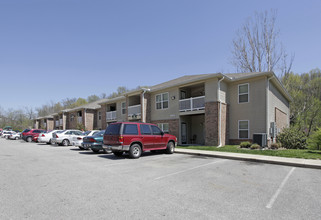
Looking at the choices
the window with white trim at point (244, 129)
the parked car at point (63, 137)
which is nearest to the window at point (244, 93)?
the window with white trim at point (244, 129)

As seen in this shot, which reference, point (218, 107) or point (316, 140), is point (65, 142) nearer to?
point (218, 107)

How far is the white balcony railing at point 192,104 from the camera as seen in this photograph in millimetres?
17312

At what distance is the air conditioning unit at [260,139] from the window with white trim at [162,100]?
28.8 feet

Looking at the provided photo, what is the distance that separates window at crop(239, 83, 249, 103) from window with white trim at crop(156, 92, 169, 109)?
269 inches

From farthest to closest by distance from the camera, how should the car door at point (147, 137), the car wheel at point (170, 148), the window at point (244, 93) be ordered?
the window at point (244, 93) < the car wheel at point (170, 148) < the car door at point (147, 137)

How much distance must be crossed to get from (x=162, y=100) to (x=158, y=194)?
1622 cm

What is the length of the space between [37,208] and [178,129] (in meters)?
15.5

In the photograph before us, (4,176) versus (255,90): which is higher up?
(255,90)

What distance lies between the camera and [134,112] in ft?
77.6

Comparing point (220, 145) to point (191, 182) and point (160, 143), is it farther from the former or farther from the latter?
point (191, 182)

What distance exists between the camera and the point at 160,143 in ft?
40.2

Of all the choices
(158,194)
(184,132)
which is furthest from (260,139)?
(158,194)

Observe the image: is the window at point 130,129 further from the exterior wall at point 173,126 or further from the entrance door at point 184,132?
the entrance door at point 184,132

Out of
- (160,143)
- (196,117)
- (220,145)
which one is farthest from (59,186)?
(196,117)
